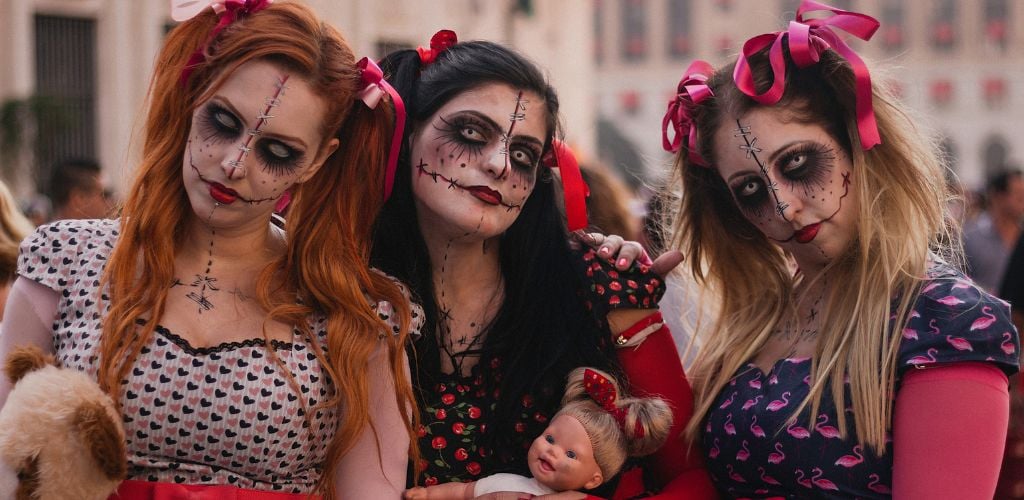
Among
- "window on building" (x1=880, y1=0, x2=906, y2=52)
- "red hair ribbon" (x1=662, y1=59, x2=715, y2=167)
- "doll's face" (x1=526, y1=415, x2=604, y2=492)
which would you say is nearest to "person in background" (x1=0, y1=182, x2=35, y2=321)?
"doll's face" (x1=526, y1=415, x2=604, y2=492)

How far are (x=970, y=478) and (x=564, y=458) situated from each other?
899 millimetres

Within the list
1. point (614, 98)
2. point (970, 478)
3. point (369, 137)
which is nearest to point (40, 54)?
point (369, 137)

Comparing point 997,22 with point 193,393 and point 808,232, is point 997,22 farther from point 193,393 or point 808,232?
point 193,393

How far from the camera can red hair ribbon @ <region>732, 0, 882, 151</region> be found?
2736mm

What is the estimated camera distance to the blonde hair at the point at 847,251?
2652mm

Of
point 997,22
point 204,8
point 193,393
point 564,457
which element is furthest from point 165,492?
point 997,22

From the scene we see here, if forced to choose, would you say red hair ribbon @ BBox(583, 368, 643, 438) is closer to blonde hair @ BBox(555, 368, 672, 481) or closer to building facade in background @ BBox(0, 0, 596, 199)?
blonde hair @ BBox(555, 368, 672, 481)

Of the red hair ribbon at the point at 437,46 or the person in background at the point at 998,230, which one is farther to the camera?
the person in background at the point at 998,230

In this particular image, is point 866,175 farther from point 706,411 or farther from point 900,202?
point 706,411

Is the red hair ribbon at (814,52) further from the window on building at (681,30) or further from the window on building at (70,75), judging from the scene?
the window on building at (681,30)

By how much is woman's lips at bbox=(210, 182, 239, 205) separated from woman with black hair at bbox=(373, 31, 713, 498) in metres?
0.54

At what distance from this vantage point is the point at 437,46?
3127mm

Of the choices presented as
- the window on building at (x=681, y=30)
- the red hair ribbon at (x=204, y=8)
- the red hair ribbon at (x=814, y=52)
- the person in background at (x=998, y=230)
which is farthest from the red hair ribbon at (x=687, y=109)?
the window on building at (x=681, y=30)

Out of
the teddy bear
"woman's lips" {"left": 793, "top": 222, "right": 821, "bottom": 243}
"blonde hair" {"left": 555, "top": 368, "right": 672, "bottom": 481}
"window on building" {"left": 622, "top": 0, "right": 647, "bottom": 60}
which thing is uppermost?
"woman's lips" {"left": 793, "top": 222, "right": 821, "bottom": 243}
